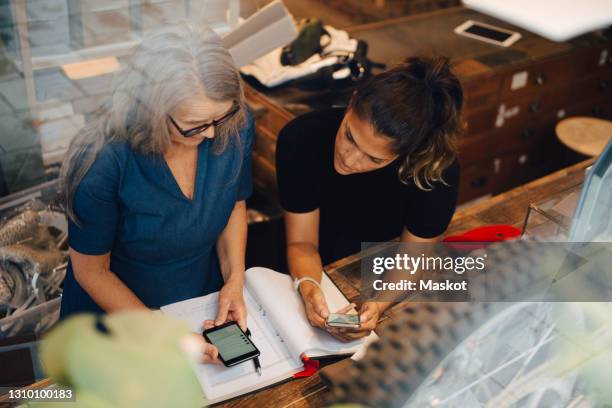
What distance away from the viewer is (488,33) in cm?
337

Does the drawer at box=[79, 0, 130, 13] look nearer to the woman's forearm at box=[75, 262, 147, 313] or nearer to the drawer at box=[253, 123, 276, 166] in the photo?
the woman's forearm at box=[75, 262, 147, 313]

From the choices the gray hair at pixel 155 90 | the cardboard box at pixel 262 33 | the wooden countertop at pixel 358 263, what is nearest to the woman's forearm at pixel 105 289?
the gray hair at pixel 155 90

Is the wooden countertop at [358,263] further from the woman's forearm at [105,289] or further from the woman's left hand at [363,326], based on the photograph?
the woman's forearm at [105,289]

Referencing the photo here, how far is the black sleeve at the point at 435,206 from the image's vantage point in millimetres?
1654

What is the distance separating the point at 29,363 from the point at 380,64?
1976 millimetres

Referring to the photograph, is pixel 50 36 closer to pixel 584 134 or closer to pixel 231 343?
pixel 231 343

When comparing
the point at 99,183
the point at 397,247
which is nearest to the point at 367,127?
the point at 397,247

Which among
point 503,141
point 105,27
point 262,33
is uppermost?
point 105,27

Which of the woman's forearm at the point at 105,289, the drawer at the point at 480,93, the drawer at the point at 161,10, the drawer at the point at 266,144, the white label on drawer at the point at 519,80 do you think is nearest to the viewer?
the woman's forearm at the point at 105,289

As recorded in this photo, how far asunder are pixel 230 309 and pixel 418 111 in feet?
1.94

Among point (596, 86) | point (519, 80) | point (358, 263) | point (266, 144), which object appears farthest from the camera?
point (596, 86)

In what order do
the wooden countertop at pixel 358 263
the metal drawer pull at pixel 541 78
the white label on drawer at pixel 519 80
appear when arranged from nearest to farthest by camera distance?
the wooden countertop at pixel 358 263, the white label on drawer at pixel 519 80, the metal drawer pull at pixel 541 78

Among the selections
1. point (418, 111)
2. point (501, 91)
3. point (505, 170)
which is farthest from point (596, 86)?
point (418, 111)

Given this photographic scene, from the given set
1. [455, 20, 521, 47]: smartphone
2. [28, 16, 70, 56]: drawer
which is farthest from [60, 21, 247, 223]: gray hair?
[455, 20, 521, 47]: smartphone
